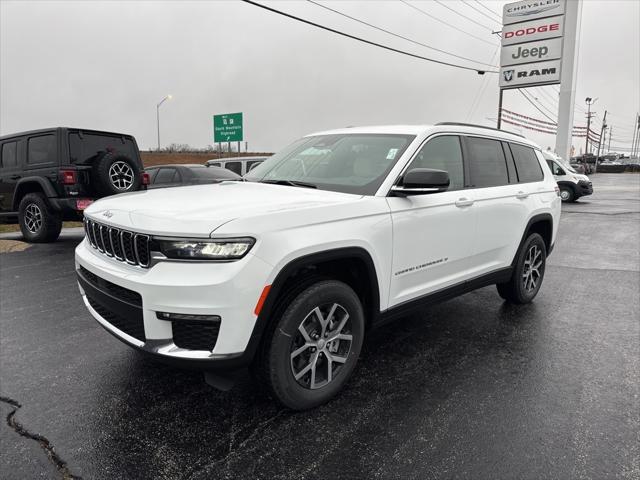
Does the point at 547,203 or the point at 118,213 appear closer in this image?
the point at 118,213

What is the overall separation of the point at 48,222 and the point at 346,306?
781 cm

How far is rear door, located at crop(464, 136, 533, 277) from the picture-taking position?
4.02 meters

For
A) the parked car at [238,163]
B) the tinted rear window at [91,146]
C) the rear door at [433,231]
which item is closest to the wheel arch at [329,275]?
the rear door at [433,231]

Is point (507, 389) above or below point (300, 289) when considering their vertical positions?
below

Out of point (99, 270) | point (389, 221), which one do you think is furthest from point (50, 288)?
point (389, 221)

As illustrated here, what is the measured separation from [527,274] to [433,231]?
2148 millimetres

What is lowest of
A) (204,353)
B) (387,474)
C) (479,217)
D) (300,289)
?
(387,474)

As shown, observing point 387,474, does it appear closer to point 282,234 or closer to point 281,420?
point 281,420

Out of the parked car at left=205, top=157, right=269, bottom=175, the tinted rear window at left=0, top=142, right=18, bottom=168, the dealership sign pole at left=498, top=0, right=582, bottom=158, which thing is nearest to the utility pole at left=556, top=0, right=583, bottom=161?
the dealership sign pole at left=498, top=0, right=582, bottom=158

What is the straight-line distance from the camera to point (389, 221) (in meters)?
3.06

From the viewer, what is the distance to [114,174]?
8.16 metres

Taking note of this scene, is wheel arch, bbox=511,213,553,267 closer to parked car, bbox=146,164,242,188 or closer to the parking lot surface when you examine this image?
the parking lot surface

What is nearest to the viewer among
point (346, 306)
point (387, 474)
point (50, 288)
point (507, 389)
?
point (387, 474)

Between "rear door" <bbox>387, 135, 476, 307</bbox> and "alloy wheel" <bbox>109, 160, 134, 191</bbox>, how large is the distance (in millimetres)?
6376
